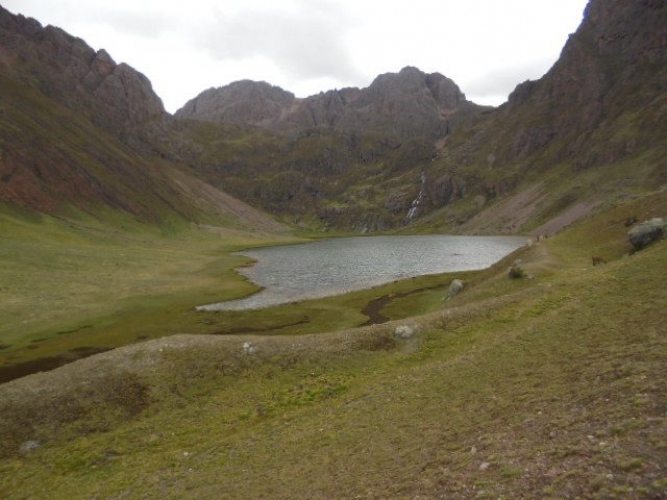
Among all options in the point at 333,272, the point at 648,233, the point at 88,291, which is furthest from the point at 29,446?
the point at 333,272

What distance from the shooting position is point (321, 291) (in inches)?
3637

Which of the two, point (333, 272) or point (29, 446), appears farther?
point (333, 272)


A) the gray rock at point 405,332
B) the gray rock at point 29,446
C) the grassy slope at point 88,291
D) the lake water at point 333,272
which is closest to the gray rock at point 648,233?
the gray rock at point 405,332

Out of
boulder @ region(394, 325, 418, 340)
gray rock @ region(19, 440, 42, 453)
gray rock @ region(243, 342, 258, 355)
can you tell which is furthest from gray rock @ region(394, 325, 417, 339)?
gray rock @ region(19, 440, 42, 453)

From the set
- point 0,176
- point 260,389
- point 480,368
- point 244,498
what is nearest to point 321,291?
point 260,389

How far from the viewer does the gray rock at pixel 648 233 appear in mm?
46156

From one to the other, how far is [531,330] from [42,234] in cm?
15614

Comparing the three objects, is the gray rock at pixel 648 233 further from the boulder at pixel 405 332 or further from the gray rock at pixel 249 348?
the gray rock at pixel 249 348

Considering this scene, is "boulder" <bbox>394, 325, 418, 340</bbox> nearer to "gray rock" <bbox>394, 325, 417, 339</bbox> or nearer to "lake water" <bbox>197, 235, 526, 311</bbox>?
"gray rock" <bbox>394, 325, 417, 339</bbox>

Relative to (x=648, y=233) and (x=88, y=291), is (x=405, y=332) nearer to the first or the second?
(x=648, y=233)

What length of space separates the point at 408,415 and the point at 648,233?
38.6 m

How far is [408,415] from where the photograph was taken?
77.6 ft

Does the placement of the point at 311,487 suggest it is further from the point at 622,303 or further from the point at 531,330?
the point at 622,303

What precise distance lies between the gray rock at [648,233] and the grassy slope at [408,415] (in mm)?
11167
